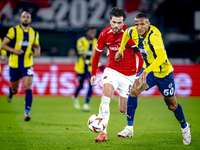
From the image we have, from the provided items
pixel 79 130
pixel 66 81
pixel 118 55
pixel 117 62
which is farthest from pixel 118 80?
pixel 66 81

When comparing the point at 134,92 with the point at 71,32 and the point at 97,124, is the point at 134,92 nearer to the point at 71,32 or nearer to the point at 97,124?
the point at 97,124

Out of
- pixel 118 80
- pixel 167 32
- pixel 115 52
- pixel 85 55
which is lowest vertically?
pixel 118 80

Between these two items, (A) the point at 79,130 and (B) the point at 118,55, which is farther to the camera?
(A) the point at 79,130

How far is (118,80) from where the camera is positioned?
5609 millimetres

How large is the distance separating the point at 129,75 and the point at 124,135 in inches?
41.8

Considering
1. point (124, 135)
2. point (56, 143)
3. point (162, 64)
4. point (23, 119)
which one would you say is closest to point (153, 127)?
point (124, 135)

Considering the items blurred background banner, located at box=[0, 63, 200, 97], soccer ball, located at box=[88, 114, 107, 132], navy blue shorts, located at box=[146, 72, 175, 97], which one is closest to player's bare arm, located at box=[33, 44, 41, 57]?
soccer ball, located at box=[88, 114, 107, 132]

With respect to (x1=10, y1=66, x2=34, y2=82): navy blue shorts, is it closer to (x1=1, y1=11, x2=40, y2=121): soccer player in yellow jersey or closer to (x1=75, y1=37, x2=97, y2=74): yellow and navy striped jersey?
(x1=1, y1=11, x2=40, y2=121): soccer player in yellow jersey

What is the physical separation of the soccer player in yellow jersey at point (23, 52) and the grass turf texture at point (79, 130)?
0.85m

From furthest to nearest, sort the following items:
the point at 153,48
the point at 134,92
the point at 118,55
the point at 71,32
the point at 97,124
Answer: the point at 71,32 → the point at 118,55 → the point at 134,92 → the point at 153,48 → the point at 97,124

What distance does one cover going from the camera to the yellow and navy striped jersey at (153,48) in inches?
183

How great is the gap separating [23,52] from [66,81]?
5873 millimetres

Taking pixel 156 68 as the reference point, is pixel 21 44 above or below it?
above

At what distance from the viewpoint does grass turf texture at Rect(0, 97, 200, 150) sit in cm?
480
